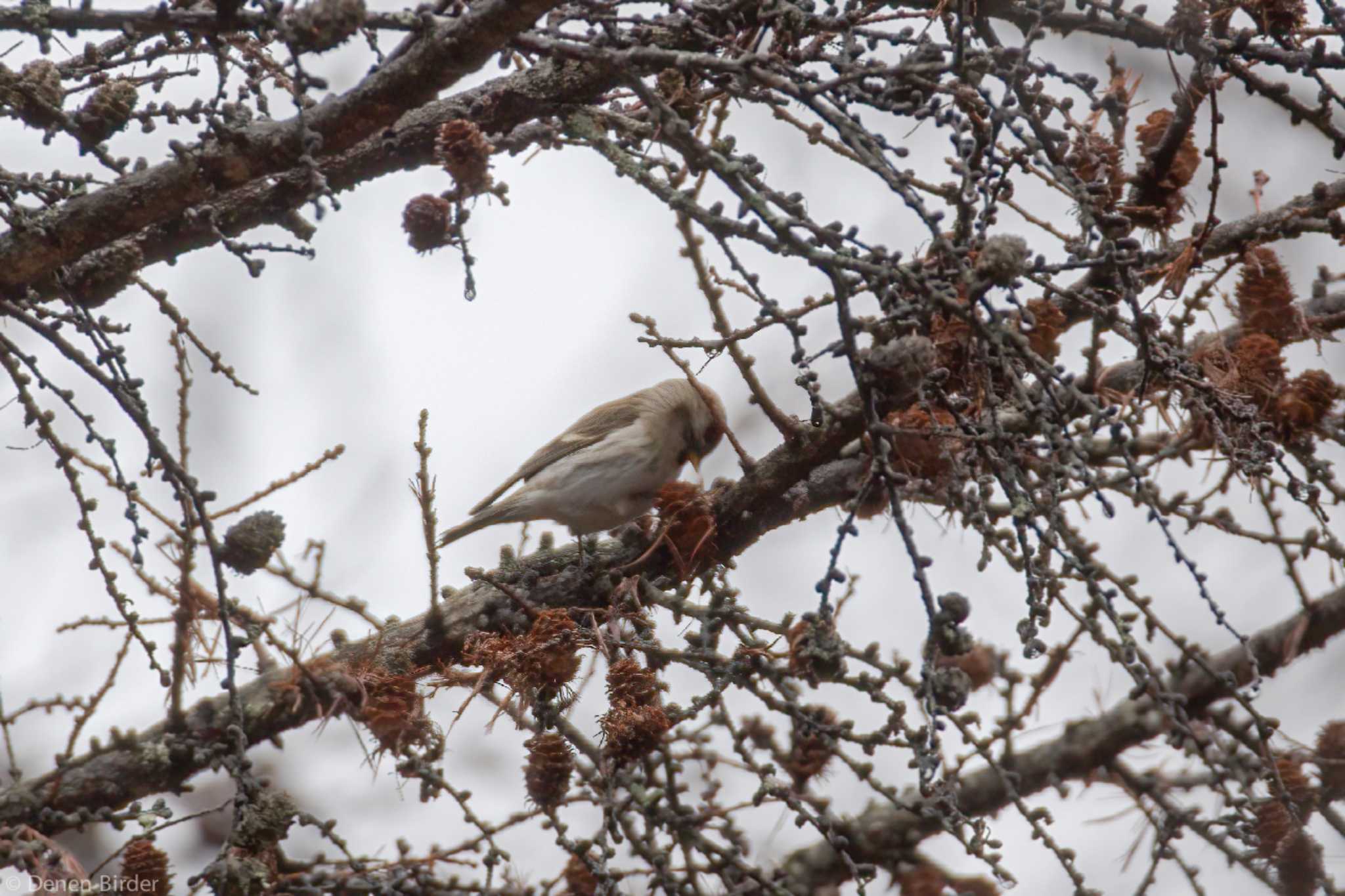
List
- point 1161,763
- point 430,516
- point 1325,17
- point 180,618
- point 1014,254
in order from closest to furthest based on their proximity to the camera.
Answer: point 1014,254 < point 1325,17 < point 180,618 < point 430,516 < point 1161,763

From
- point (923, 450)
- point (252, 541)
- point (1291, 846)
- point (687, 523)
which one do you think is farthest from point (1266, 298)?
point (252, 541)

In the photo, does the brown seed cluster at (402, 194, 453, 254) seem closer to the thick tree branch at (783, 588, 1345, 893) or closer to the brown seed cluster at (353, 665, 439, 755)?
the brown seed cluster at (353, 665, 439, 755)

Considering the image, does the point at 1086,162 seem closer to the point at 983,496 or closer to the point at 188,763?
the point at 983,496

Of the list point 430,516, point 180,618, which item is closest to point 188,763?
point 180,618

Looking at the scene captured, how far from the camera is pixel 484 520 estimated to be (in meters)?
5.61

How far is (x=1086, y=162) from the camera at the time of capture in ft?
8.52

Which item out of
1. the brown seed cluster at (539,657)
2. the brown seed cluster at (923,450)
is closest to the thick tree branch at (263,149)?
the brown seed cluster at (923,450)

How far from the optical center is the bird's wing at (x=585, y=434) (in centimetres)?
601

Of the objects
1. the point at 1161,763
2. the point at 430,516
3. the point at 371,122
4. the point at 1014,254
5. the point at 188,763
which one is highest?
the point at 371,122

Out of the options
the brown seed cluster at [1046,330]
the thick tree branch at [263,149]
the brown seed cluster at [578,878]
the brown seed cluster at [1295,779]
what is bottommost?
the brown seed cluster at [1295,779]

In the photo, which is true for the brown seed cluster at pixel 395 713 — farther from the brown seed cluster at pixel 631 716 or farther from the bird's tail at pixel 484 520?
the bird's tail at pixel 484 520

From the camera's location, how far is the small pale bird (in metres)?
5.54

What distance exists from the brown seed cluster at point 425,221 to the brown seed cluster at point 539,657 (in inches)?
43.4

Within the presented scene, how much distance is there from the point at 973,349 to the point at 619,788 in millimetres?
1647
